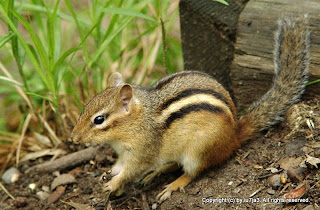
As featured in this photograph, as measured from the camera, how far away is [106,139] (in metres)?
3.73

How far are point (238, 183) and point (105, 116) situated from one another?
3.65ft

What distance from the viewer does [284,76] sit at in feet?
13.0

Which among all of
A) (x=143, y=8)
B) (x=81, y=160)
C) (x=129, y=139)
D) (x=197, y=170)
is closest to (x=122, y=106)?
(x=129, y=139)

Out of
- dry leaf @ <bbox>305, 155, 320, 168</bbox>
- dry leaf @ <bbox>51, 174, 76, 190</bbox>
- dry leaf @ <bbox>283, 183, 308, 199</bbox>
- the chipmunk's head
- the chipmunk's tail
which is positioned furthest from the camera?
dry leaf @ <bbox>51, 174, 76, 190</bbox>

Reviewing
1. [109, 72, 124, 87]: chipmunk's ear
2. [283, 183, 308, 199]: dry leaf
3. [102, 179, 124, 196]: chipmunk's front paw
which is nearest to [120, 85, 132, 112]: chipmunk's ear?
[109, 72, 124, 87]: chipmunk's ear

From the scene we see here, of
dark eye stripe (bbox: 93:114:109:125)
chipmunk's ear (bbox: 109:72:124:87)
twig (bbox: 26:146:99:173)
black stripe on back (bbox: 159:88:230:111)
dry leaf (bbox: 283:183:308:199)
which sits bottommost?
twig (bbox: 26:146:99:173)

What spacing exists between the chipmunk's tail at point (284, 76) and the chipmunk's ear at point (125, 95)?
37.6 inches

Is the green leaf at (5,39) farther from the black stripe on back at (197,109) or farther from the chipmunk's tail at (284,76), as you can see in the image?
the chipmunk's tail at (284,76)

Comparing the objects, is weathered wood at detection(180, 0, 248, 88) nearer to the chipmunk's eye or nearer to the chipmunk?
the chipmunk

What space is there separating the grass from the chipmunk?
0.65m

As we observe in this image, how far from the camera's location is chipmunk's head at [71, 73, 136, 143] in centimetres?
365

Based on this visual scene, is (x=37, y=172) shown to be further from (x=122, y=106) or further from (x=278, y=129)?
(x=278, y=129)

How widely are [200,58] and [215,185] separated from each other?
1548 mm

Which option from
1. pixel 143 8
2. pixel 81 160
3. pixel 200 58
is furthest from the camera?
pixel 143 8
